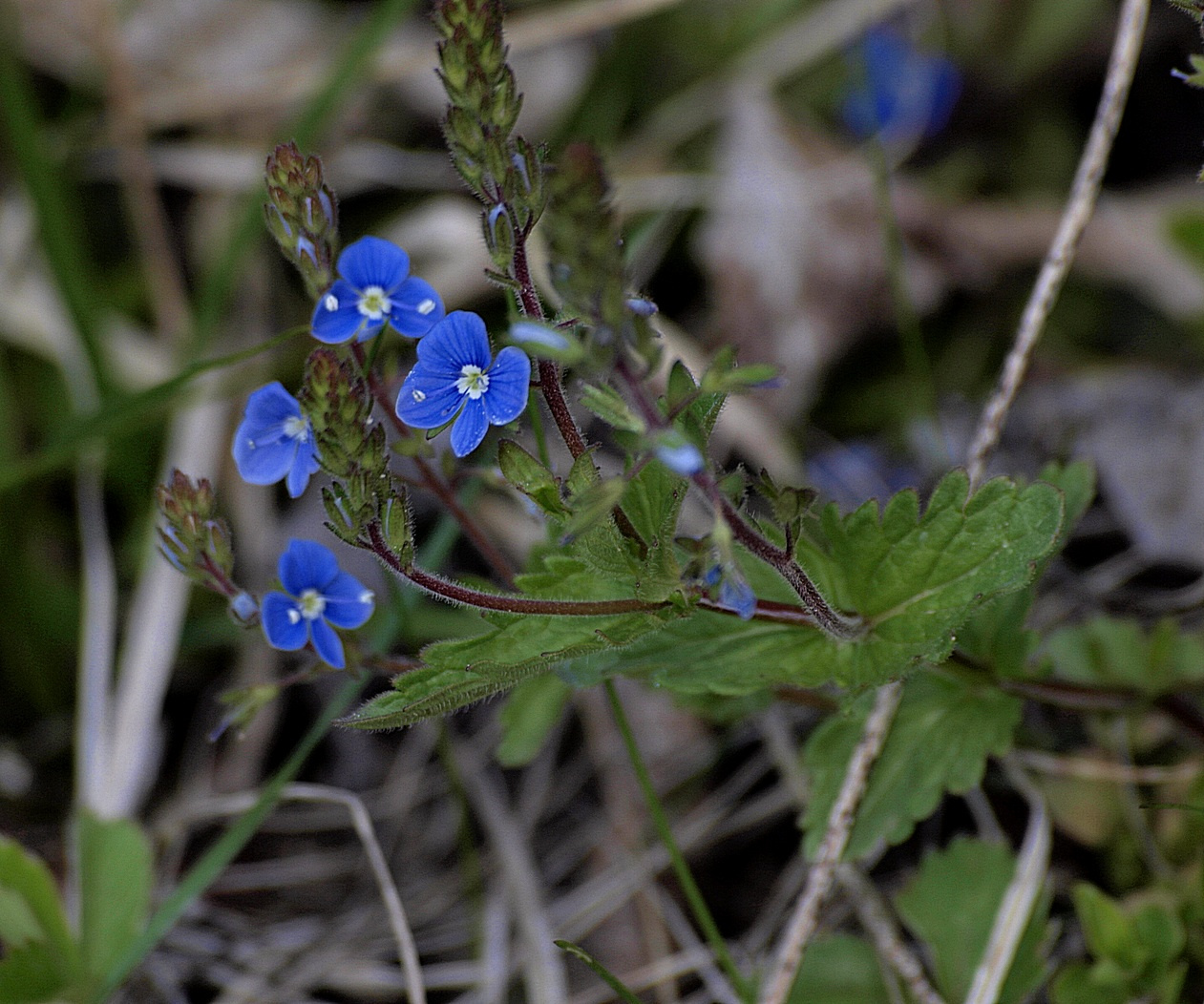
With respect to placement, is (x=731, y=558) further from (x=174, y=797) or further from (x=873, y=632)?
(x=174, y=797)

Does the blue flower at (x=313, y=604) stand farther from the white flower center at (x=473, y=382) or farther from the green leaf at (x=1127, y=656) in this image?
the green leaf at (x=1127, y=656)

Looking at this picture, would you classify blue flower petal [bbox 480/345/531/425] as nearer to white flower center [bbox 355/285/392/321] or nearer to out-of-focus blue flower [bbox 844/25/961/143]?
white flower center [bbox 355/285/392/321]

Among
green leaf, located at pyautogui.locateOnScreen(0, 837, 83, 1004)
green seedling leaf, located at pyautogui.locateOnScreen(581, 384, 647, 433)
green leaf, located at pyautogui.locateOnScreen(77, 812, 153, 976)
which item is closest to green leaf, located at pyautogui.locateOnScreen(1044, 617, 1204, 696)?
green seedling leaf, located at pyautogui.locateOnScreen(581, 384, 647, 433)

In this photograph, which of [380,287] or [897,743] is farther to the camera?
[897,743]

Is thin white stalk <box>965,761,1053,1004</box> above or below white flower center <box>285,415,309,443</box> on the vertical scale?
below

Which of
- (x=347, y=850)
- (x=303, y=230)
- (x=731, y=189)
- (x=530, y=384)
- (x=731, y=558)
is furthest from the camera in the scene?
(x=731, y=189)

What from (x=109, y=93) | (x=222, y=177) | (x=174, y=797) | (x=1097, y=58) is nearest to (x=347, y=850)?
(x=174, y=797)
